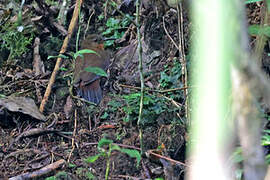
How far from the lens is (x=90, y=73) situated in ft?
12.4

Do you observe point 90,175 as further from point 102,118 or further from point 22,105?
point 22,105

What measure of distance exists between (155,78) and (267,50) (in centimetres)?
110

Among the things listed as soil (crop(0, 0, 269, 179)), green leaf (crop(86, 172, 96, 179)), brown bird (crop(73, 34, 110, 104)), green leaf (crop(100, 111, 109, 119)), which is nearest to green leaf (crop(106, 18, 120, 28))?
soil (crop(0, 0, 269, 179))

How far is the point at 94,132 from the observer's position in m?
2.94

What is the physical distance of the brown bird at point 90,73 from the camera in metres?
3.53

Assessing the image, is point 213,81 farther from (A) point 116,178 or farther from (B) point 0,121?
(B) point 0,121

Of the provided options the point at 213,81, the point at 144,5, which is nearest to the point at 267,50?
the point at 144,5

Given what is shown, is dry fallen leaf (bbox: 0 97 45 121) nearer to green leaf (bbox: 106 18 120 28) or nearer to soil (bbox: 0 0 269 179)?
soil (bbox: 0 0 269 179)

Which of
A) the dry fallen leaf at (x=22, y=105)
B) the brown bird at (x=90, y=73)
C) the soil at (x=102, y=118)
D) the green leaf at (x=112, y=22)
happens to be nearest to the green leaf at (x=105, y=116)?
the soil at (x=102, y=118)

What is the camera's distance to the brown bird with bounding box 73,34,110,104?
3.53m

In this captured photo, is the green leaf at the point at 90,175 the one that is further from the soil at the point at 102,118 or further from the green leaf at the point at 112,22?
the green leaf at the point at 112,22

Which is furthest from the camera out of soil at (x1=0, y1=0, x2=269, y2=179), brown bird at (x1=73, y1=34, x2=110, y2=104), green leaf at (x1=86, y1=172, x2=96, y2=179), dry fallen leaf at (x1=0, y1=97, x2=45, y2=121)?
brown bird at (x1=73, y1=34, x2=110, y2=104)

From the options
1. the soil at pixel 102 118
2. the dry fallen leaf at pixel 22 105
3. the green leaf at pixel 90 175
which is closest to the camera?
the green leaf at pixel 90 175

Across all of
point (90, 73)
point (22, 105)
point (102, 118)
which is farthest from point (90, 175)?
point (90, 73)
